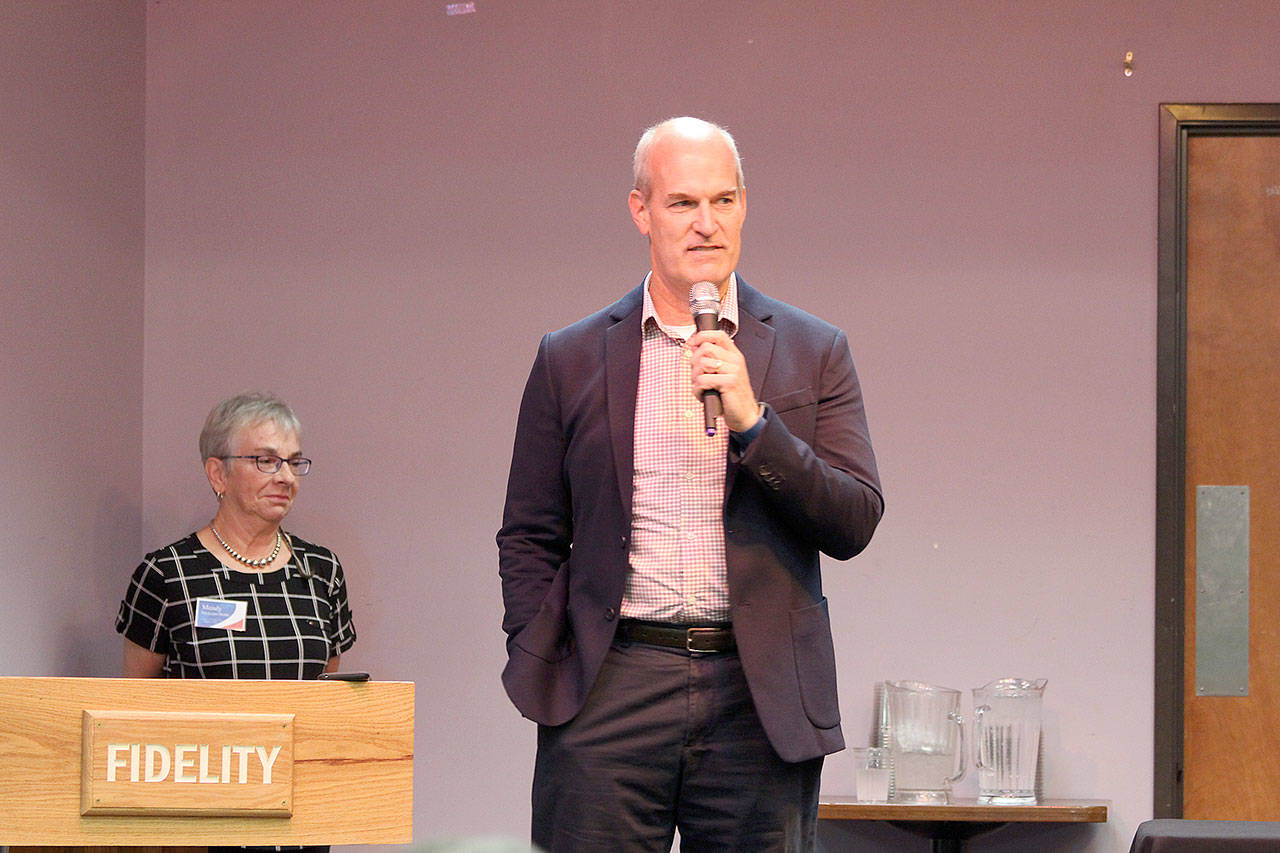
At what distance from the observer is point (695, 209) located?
2.27m

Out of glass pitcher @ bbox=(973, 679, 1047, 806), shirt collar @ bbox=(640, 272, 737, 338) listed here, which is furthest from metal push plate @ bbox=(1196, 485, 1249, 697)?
shirt collar @ bbox=(640, 272, 737, 338)

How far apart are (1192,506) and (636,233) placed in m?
1.73

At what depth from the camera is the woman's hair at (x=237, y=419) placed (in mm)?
3607

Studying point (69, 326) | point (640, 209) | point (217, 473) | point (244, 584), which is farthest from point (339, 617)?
point (640, 209)

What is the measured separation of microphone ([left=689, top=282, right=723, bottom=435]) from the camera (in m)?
2.02

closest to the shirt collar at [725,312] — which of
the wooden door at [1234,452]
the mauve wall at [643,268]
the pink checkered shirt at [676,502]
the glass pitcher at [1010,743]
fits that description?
the pink checkered shirt at [676,502]

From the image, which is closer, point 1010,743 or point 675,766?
point 675,766

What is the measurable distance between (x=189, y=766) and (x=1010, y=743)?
248cm

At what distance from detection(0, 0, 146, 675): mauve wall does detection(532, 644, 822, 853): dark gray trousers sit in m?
1.71

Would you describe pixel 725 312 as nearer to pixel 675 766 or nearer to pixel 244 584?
pixel 675 766

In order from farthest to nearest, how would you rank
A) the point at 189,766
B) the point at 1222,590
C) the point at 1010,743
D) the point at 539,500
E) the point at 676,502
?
the point at 1222,590, the point at 1010,743, the point at 539,500, the point at 676,502, the point at 189,766

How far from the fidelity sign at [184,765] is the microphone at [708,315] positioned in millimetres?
715

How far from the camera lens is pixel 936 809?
12.0 feet

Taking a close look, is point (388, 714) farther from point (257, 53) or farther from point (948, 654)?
point (257, 53)
